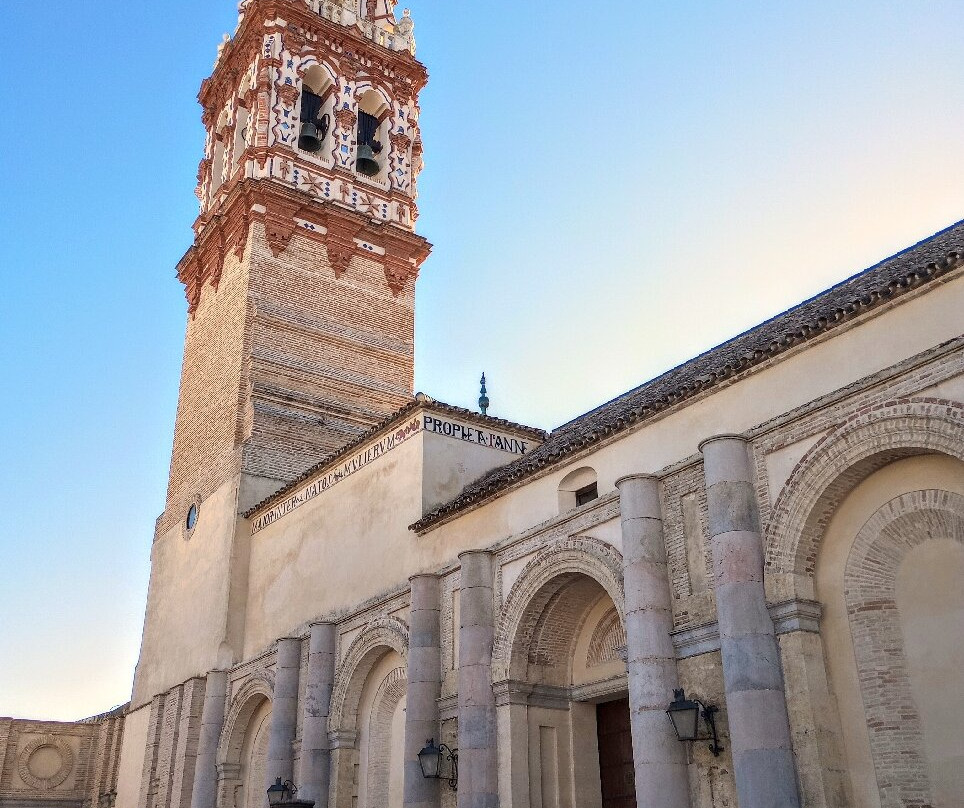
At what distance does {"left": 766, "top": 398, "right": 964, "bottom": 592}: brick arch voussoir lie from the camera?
427 inches

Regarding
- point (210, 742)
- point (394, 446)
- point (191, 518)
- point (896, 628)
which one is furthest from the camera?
point (191, 518)

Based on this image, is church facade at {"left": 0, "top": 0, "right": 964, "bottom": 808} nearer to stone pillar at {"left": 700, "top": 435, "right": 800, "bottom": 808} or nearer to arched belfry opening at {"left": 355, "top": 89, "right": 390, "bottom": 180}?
stone pillar at {"left": 700, "top": 435, "right": 800, "bottom": 808}

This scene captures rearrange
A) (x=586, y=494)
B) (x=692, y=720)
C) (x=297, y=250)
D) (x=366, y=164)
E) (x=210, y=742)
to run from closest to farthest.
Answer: (x=692, y=720) < (x=586, y=494) < (x=210, y=742) < (x=297, y=250) < (x=366, y=164)

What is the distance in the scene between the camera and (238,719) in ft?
69.4

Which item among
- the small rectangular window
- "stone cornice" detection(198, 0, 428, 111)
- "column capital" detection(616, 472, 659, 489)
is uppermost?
"stone cornice" detection(198, 0, 428, 111)

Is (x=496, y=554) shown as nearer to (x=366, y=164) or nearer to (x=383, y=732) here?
(x=383, y=732)

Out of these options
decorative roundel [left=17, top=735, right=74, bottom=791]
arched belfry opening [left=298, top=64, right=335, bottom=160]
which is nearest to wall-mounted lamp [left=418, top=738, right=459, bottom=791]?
decorative roundel [left=17, top=735, right=74, bottom=791]

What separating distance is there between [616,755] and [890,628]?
17.4 feet

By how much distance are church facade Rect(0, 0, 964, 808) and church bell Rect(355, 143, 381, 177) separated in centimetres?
8

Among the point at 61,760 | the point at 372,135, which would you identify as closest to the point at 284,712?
the point at 61,760

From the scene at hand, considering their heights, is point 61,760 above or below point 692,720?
above

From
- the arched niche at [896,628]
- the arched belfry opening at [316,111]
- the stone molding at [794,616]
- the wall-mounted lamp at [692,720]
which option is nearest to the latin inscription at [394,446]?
the stone molding at [794,616]

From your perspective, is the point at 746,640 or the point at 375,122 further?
the point at 375,122

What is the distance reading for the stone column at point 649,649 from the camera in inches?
467
